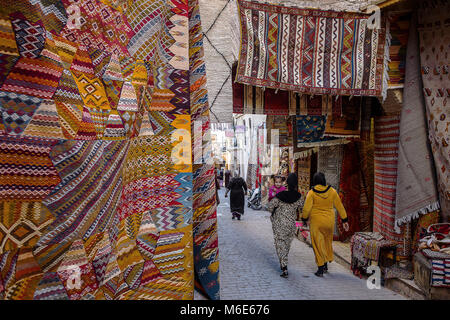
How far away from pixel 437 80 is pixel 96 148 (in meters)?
4.35

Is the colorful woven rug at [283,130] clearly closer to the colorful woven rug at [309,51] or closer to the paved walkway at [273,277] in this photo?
the paved walkway at [273,277]

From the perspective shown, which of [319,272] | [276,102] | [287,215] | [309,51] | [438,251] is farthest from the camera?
[287,215]

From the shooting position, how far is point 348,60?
13.0 feet

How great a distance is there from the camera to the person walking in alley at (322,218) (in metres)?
4.84

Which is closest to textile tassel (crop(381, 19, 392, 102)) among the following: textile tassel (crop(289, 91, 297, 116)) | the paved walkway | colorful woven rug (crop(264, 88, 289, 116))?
textile tassel (crop(289, 91, 297, 116))

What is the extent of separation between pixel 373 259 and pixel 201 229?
375 centimetres

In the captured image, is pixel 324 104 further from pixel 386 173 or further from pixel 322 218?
pixel 322 218

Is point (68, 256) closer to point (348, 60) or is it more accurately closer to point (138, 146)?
point (138, 146)

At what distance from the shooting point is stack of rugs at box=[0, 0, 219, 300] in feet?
3.01

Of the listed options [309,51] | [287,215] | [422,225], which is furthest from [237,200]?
[309,51]

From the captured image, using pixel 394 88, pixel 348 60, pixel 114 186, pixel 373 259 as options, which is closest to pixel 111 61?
pixel 114 186

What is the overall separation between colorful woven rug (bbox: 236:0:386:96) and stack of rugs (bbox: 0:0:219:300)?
2258 mm

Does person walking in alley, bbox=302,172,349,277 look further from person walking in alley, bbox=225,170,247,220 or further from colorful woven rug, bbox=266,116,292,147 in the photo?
person walking in alley, bbox=225,170,247,220

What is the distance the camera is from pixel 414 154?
427 centimetres
